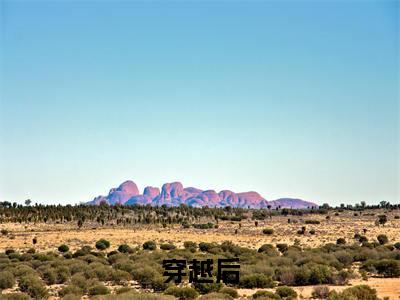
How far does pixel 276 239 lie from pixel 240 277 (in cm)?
3510

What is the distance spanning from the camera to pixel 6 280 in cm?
2972

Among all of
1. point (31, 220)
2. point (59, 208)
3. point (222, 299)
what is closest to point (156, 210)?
point (59, 208)

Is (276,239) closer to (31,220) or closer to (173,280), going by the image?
(173,280)

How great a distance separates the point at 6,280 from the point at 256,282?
552 inches

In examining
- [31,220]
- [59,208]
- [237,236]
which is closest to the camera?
[237,236]

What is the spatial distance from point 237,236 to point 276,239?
23.3ft

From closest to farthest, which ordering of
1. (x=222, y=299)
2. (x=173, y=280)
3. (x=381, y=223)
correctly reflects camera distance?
(x=222, y=299) → (x=173, y=280) → (x=381, y=223)

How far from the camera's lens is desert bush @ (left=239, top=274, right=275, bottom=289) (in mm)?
29094

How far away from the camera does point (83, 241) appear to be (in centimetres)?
6438

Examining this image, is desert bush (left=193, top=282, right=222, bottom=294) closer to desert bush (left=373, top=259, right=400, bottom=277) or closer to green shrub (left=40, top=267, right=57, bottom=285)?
green shrub (left=40, top=267, right=57, bottom=285)

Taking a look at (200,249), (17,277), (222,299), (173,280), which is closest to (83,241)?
(200,249)

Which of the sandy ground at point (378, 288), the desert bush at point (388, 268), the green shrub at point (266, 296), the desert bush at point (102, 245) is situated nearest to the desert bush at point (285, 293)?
the sandy ground at point (378, 288)

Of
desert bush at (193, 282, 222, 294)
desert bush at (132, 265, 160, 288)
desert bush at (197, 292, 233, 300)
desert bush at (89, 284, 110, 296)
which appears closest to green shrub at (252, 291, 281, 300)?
desert bush at (197, 292, 233, 300)

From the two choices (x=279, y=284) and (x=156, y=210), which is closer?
(x=279, y=284)
